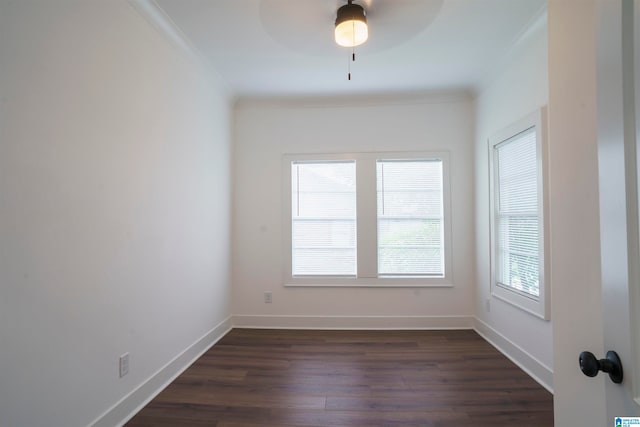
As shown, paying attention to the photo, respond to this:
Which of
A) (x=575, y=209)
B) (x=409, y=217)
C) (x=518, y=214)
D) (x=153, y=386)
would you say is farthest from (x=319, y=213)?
(x=575, y=209)

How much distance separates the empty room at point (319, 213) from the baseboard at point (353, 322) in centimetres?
2

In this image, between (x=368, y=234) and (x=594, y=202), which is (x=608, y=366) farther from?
(x=368, y=234)

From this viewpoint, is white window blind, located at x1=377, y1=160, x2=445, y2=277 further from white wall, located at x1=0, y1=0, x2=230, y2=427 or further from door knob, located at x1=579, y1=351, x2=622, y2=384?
door knob, located at x1=579, y1=351, x2=622, y2=384

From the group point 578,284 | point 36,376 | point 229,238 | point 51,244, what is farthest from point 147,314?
point 578,284

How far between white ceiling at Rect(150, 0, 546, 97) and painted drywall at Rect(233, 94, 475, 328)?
0.30m

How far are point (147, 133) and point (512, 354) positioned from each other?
11.9 feet

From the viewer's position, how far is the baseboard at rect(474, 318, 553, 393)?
2.23m

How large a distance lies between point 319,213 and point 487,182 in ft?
6.37

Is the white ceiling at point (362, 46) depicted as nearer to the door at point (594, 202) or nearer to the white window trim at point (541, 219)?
the white window trim at point (541, 219)

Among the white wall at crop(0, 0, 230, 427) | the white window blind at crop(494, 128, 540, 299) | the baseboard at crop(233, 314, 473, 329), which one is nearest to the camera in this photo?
the white wall at crop(0, 0, 230, 427)

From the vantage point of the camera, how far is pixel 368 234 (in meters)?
3.58

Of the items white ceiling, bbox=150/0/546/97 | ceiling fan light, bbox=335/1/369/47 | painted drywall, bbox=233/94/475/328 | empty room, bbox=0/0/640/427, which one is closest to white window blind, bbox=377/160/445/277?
empty room, bbox=0/0/640/427

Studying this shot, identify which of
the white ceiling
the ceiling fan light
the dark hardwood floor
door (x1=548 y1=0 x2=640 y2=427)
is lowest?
the dark hardwood floor

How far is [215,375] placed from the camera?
8.02 ft
